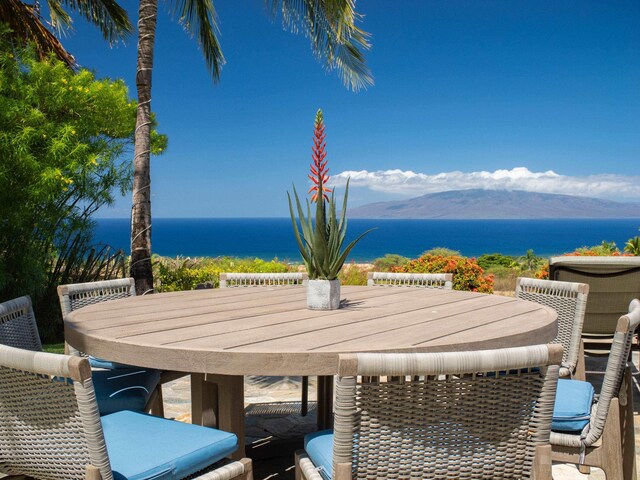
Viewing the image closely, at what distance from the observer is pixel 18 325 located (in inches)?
77.3

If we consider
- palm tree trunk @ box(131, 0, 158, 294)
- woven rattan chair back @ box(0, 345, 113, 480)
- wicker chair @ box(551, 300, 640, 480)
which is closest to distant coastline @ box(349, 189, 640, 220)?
palm tree trunk @ box(131, 0, 158, 294)

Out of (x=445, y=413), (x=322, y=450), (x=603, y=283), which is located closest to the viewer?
(x=445, y=413)

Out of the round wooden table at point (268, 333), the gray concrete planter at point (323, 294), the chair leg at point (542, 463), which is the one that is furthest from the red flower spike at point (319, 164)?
the chair leg at point (542, 463)

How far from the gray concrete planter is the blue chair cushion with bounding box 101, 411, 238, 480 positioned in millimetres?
753

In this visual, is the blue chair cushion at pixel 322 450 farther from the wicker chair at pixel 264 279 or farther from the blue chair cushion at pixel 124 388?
the wicker chair at pixel 264 279

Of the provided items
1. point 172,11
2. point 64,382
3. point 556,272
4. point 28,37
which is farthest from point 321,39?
point 64,382

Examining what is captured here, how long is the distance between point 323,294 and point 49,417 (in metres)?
1.15

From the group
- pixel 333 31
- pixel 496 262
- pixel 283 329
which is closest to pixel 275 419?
pixel 283 329

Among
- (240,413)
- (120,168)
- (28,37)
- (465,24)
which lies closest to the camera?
(240,413)

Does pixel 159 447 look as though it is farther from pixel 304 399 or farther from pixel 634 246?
pixel 634 246

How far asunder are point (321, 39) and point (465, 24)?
58577mm

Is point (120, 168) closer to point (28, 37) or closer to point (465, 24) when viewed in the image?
point (28, 37)

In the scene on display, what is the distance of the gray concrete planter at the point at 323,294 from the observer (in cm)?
220

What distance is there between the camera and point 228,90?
71438 millimetres
